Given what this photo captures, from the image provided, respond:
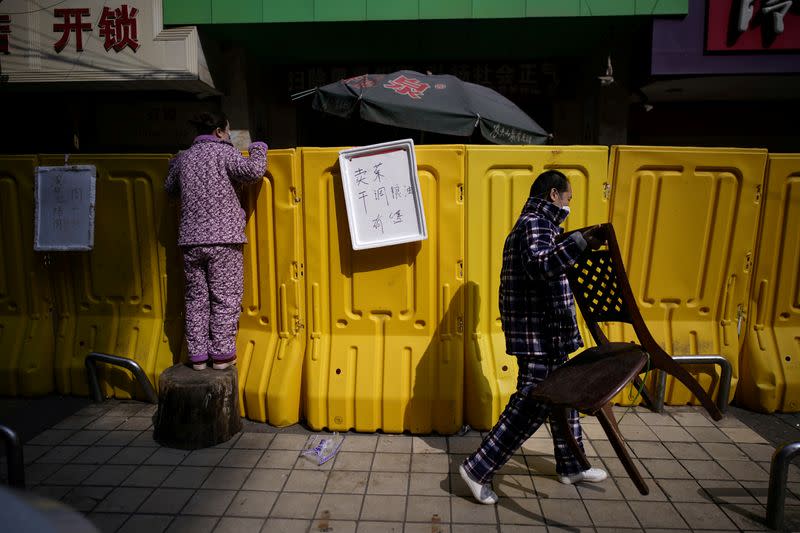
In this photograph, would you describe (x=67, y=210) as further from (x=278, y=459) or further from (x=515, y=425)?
(x=515, y=425)

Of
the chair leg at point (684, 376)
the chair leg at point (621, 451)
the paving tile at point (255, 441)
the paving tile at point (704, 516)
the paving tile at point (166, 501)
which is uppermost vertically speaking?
the chair leg at point (684, 376)

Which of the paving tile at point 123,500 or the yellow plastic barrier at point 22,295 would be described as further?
the yellow plastic barrier at point 22,295

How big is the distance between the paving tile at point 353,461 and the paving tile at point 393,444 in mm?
126

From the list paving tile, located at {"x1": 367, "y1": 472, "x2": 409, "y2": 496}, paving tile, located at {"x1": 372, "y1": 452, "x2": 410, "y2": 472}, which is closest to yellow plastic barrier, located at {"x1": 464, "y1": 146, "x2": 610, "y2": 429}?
paving tile, located at {"x1": 372, "y1": 452, "x2": 410, "y2": 472}

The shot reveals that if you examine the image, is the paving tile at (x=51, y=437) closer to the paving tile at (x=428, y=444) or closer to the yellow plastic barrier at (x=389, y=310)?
the yellow plastic barrier at (x=389, y=310)

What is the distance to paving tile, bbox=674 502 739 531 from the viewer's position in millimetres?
2967

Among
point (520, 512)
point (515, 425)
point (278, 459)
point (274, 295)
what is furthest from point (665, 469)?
point (274, 295)

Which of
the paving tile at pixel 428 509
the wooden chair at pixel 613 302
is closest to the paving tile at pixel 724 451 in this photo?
the wooden chair at pixel 613 302

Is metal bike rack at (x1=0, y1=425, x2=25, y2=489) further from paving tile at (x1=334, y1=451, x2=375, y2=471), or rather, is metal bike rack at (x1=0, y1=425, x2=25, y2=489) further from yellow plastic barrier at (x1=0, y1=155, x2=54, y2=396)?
yellow plastic barrier at (x1=0, y1=155, x2=54, y2=396)

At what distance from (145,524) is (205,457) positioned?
76 cm

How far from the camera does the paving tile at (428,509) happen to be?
3.04 meters

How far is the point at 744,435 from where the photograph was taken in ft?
13.4

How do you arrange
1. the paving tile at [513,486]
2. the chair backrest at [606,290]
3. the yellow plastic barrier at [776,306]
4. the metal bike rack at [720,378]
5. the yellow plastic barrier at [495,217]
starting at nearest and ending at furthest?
the chair backrest at [606,290] → the paving tile at [513,486] → the yellow plastic barrier at [495,217] → the metal bike rack at [720,378] → the yellow plastic barrier at [776,306]

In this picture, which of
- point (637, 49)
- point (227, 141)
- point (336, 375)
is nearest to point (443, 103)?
point (227, 141)
